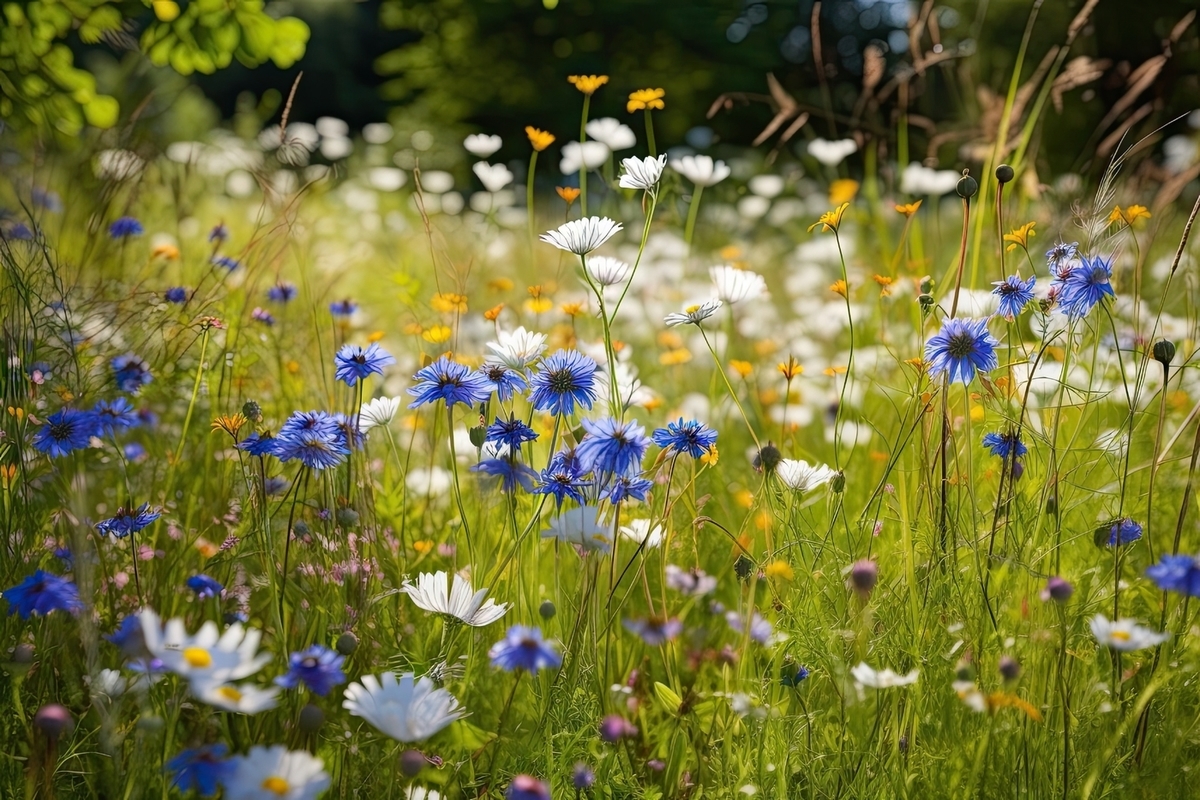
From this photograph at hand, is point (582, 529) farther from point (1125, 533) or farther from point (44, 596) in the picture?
point (1125, 533)

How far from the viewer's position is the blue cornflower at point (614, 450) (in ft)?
3.63

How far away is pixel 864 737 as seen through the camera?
1.21 m

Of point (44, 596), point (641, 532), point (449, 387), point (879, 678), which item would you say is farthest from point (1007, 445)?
point (44, 596)

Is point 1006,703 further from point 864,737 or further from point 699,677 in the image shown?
point 699,677

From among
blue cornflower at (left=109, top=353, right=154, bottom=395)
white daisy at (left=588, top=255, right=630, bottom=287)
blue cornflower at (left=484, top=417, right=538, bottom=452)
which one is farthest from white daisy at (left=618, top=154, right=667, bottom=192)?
blue cornflower at (left=109, top=353, right=154, bottom=395)

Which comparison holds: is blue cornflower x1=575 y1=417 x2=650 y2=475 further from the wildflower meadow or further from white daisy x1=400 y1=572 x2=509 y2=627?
white daisy x1=400 y1=572 x2=509 y2=627

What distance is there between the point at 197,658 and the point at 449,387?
0.54 meters

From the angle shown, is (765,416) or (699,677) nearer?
(699,677)

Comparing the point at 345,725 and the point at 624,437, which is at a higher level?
the point at 624,437

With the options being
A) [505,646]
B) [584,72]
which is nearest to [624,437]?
[505,646]

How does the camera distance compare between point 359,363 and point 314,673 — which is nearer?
point 314,673

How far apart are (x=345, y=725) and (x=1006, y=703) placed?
787 millimetres

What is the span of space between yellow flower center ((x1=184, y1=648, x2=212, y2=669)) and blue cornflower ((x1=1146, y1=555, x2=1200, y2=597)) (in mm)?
916

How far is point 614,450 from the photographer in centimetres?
111
